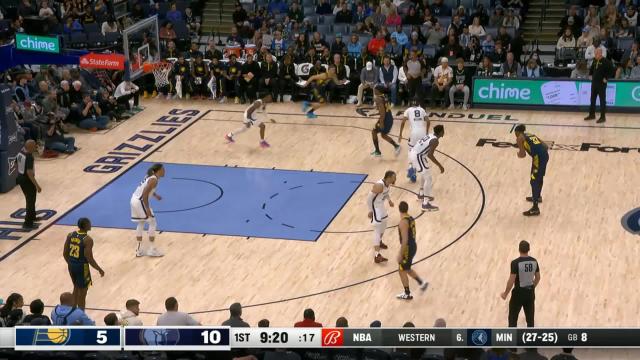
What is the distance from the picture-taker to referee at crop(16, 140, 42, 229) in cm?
1950

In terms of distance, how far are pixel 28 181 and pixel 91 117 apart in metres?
7.14

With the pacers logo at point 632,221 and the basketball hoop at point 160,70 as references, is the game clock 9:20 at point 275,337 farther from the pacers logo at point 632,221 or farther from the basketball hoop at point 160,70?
the basketball hoop at point 160,70

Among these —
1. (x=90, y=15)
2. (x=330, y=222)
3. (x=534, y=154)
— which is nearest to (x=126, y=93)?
(x=90, y=15)

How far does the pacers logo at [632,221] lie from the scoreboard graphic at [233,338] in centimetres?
706

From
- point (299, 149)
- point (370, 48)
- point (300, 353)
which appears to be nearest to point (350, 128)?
point (299, 149)

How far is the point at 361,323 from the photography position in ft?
52.4

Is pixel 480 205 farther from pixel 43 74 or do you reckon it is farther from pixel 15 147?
pixel 43 74

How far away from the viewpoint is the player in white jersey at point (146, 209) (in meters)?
18.0

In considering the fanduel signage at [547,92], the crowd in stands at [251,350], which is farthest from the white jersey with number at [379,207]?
the fanduel signage at [547,92]

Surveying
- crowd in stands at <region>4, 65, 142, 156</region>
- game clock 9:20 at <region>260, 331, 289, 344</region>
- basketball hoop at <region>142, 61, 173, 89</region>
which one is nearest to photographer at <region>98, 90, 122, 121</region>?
crowd in stands at <region>4, 65, 142, 156</region>

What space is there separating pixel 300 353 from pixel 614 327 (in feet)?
17.1

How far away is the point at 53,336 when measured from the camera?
41.6 feet

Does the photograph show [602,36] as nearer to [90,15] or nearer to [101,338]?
[90,15]

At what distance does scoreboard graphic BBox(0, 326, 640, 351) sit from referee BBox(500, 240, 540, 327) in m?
1.53
